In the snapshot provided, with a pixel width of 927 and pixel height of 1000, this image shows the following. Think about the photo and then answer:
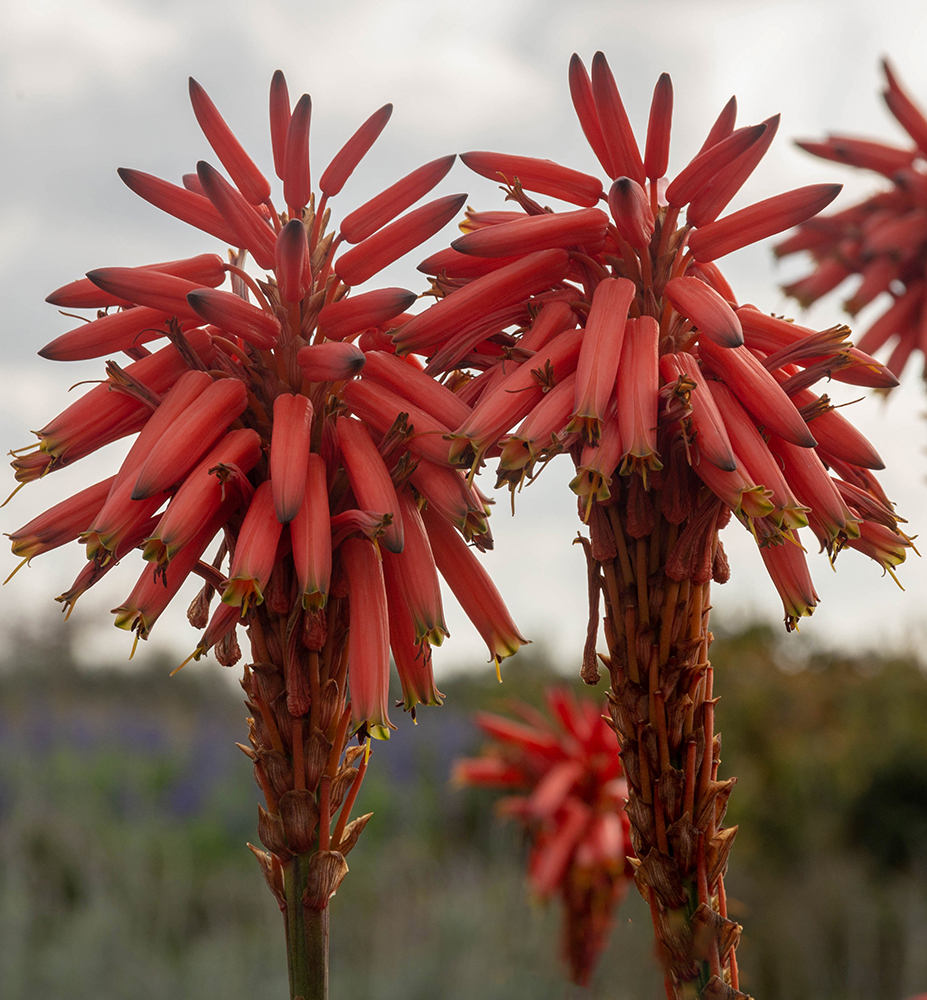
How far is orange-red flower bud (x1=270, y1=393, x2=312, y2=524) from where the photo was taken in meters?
2.17

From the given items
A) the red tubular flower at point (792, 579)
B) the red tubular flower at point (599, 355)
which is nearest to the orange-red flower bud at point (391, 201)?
the red tubular flower at point (599, 355)

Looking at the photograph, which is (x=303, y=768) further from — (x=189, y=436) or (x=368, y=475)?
(x=189, y=436)

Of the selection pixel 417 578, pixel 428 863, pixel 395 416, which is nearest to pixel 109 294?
pixel 395 416

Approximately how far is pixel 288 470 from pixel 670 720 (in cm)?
110

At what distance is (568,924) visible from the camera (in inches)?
193

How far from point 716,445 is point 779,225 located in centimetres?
67

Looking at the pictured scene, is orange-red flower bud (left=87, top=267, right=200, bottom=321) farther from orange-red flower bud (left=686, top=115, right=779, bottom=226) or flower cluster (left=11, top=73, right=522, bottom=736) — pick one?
orange-red flower bud (left=686, top=115, right=779, bottom=226)

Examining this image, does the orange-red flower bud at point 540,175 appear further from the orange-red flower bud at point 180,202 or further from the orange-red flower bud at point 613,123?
the orange-red flower bud at point 180,202

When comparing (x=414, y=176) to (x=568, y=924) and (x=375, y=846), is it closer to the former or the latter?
(x=568, y=924)

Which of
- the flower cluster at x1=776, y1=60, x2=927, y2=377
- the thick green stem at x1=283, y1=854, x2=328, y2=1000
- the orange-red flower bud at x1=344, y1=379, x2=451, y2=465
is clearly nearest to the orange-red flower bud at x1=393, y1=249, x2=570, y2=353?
the orange-red flower bud at x1=344, y1=379, x2=451, y2=465

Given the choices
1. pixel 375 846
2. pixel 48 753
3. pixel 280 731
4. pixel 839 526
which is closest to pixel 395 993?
pixel 375 846

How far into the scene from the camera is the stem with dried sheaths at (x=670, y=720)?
2.34m

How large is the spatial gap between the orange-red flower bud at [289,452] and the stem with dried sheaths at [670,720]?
0.74 meters

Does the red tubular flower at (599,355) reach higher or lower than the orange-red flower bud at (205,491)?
higher
